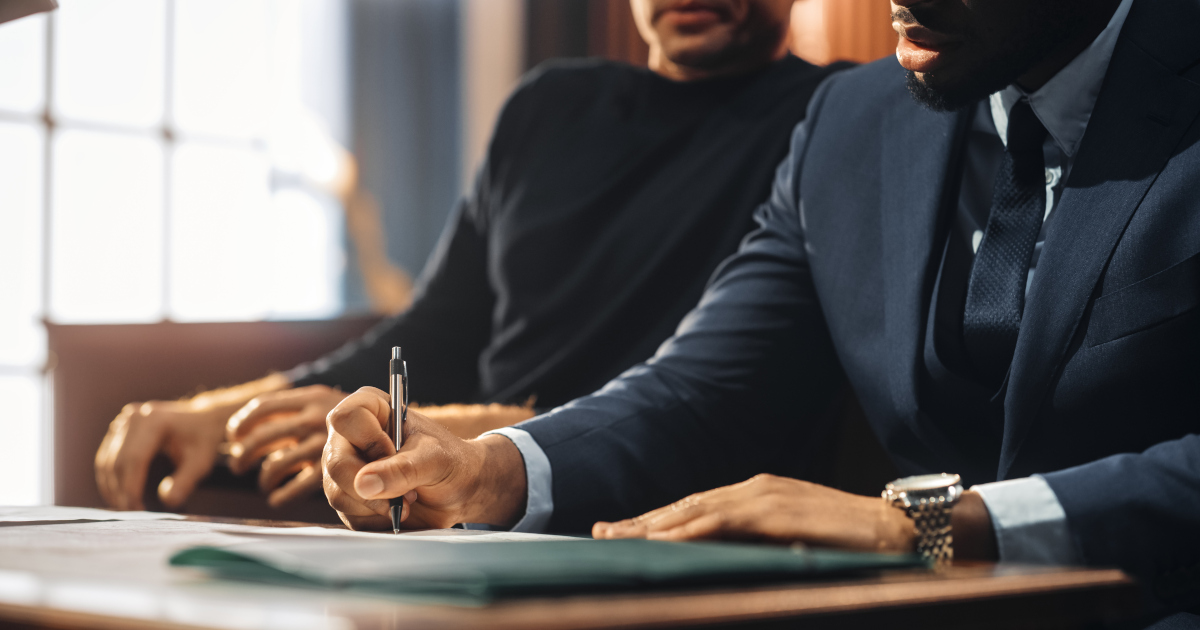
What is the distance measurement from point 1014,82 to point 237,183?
10.6 ft

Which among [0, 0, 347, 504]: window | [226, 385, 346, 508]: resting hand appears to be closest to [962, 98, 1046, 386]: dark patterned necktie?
[226, 385, 346, 508]: resting hand

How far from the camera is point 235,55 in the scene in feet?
12.0

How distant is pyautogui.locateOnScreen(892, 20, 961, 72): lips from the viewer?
40.4 inches

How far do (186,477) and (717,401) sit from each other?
77 centimetres

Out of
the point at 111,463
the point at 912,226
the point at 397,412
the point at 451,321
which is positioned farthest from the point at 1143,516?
the point at 451,321

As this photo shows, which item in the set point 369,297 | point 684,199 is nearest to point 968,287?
point 684,199

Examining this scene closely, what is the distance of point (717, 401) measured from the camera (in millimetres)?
1147

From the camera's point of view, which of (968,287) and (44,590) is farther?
(968,287)

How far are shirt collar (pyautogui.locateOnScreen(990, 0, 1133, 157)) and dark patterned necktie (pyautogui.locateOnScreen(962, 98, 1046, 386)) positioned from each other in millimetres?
15

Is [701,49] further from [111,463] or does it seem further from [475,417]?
[111,463]

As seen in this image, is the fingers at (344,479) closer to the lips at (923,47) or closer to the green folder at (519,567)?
the green folder at (519,567)

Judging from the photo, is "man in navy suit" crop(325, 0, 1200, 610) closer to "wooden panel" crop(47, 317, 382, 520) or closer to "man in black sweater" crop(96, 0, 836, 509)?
"man in black sweater" crop(96, 0, 836, 509)

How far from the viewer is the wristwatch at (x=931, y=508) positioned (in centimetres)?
65

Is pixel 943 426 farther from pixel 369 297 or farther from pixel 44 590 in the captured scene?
pixel 369 297
